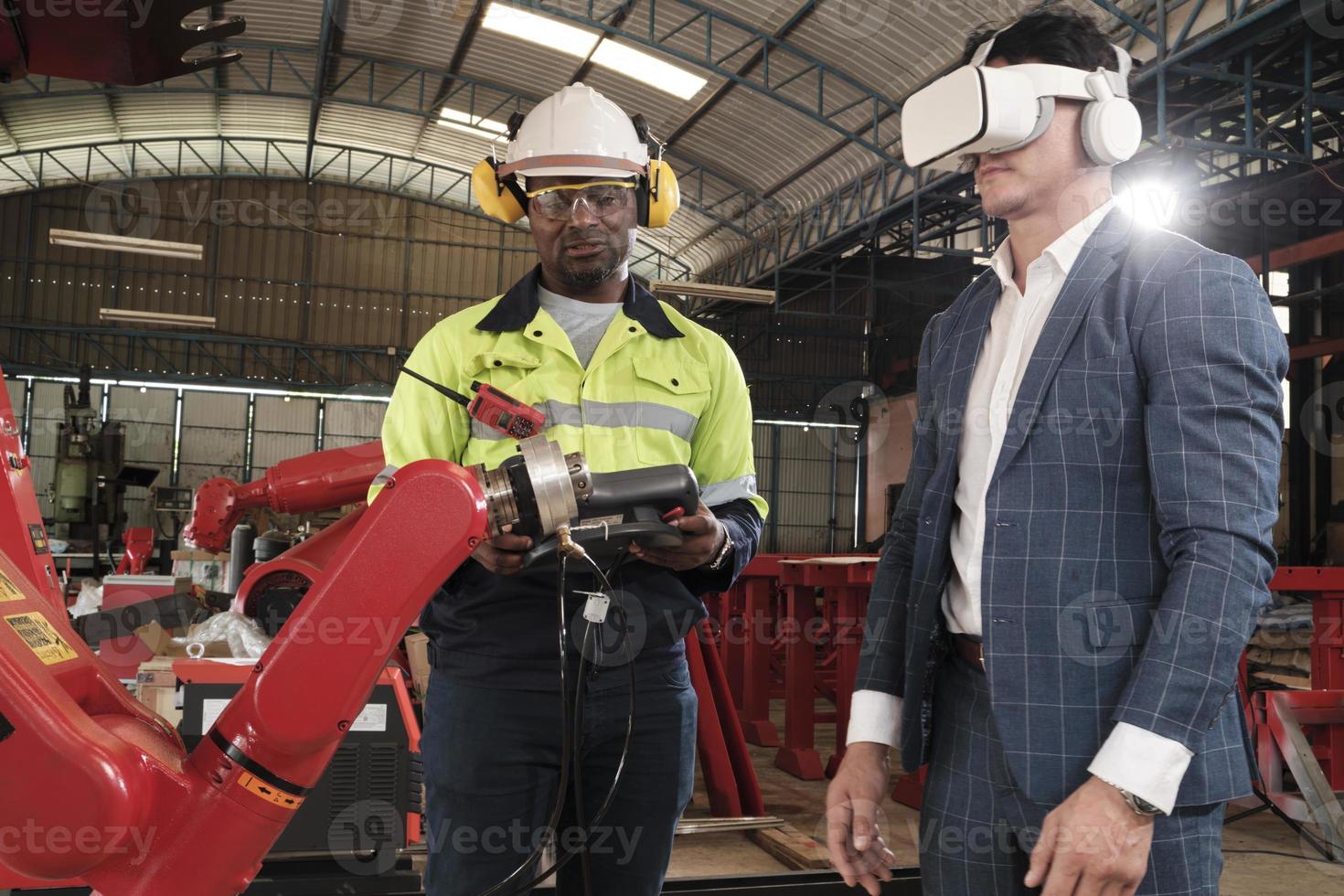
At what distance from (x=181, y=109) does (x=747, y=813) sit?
19131 mm

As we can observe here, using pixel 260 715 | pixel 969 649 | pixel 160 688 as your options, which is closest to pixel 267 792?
pixel 260 715

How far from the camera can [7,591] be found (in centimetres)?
162

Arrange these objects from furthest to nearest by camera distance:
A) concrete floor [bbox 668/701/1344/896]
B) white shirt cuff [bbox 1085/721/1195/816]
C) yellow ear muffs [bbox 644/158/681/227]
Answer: concrete floor [bbox 668/701/1344/896], yellow ear muffs [bbox 644/158/681/227], white shirt cuff [bbox 1085/721/1195/816]

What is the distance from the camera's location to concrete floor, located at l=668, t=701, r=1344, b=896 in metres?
4.50

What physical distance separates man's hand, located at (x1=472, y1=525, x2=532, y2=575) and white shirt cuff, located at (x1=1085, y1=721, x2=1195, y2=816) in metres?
0.89

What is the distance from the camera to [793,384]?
2458 cm

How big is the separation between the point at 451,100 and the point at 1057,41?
60.6ft

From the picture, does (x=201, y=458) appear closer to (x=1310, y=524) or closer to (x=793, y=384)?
(x=793, y=384)

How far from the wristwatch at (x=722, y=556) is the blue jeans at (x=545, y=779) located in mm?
216

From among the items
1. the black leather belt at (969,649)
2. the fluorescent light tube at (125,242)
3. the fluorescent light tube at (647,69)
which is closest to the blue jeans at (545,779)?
the black leather belt at (969,649)

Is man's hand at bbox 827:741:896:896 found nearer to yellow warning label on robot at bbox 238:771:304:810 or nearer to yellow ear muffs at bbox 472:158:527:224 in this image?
yellow warning label on robot at bbox 238:771:304:810

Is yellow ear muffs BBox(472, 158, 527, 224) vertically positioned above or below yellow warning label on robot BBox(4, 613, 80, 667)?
above

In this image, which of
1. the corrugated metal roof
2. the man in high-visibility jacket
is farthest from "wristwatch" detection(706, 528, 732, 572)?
the corrugated metal roof

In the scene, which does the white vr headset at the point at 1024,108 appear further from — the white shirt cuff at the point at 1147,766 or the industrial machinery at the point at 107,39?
the industrial machinery at the point at 107,39
